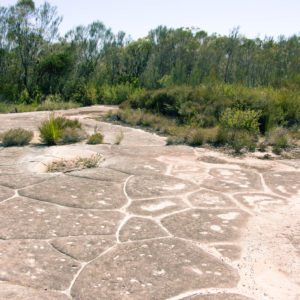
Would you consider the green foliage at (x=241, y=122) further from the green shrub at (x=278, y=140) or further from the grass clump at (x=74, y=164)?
the grass clump at (x=74, y=164)

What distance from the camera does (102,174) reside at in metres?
5.18

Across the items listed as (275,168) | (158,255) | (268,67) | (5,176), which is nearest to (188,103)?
(275,168)

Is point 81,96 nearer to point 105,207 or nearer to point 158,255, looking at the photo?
point 105,207

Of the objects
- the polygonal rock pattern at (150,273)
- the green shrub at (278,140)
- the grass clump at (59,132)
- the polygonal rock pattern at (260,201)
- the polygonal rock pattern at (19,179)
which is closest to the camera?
the polygonal rock pattern at (150,273)

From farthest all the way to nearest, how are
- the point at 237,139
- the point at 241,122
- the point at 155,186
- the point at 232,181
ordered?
1. the point at 241,122
2. the point at 237,139
3. the point at 232,181
4. the point at 155,186

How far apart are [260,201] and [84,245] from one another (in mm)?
2172

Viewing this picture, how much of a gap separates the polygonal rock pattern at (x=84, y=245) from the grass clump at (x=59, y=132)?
13.3 ft

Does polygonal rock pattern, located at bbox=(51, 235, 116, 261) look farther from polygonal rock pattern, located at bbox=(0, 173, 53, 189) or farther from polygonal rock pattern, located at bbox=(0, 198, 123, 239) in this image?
polygonal rock pattern, located at bbox=(0, 173, 53, 189)

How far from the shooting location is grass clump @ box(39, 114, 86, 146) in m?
7.07

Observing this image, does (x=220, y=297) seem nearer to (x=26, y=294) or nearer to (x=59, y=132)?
(x=26, y=294)

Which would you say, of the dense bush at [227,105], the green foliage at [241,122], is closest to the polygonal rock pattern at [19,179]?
the green foliage at [241,122]

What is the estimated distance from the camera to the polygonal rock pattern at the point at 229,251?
311cm

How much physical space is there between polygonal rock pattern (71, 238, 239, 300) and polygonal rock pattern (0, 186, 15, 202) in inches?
64.8

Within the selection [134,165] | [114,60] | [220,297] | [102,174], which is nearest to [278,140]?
[134,165]
